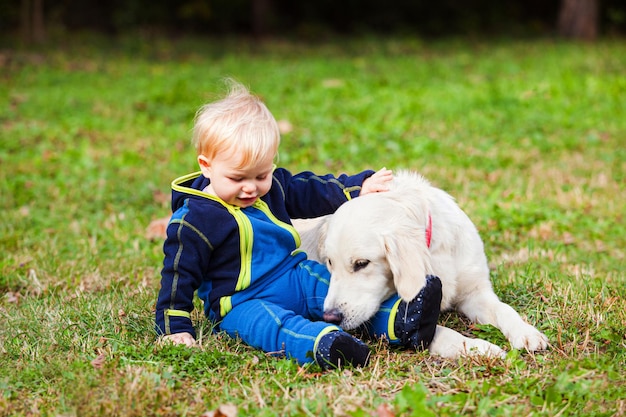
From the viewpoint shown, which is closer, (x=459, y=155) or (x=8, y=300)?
(x=8, y=300)

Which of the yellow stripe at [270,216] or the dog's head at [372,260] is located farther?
the yellow stripe at [270,216]

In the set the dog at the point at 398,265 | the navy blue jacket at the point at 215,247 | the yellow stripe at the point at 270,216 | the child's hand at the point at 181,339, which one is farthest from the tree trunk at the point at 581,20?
the child's hand at the point at 181,339

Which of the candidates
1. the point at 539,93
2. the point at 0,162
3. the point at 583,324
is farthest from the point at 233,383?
the point at 539,93

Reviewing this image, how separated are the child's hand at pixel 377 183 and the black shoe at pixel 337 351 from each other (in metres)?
0.97

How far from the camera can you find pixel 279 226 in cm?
379

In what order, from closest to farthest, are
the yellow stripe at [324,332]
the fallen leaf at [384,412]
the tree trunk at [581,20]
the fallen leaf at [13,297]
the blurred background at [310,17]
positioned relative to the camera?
the fallen leaf at [384,412]
the yellow stripe at [324,332]
the fallen leaf at [13,297]
the tree trunk at [581,20]
the blurred background at [310,17]

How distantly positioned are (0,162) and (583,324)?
6507 mm

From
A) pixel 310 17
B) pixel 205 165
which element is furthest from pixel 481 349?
pixel 310 17

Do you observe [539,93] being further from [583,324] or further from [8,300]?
[8,300]

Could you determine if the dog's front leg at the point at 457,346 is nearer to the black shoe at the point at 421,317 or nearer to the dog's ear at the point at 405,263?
the black shoe at the point at 421,317

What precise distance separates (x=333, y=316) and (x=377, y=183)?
34.3 inches

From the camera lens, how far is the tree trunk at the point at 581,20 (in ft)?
64.8

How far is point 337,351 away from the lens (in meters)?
3.25

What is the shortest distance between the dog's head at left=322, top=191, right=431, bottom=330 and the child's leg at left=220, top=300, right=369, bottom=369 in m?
0.17
